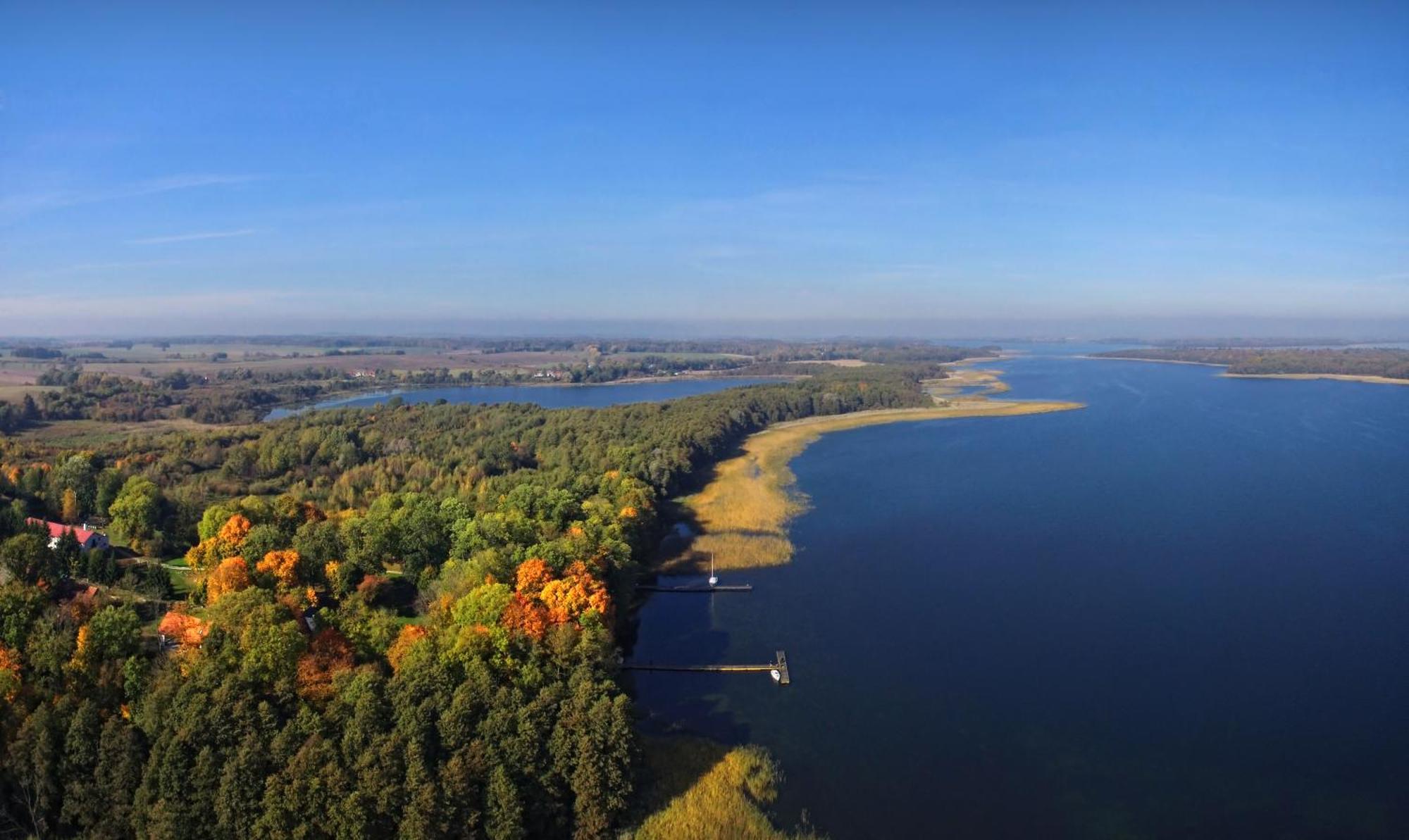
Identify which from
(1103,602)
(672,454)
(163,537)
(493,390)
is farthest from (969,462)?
(493,390)

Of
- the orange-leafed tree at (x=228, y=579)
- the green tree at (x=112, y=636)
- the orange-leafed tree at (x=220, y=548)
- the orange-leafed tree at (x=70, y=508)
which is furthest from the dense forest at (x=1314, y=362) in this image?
the green tree at (x=112, y=636)

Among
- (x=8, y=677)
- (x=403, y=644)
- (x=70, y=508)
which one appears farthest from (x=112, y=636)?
(x=70, y=508)

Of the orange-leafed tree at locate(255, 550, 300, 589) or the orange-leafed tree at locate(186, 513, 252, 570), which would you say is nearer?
the orange-leafed tree at locate(255, 550, 300, 589)

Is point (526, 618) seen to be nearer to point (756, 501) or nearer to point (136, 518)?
point (136, 518)

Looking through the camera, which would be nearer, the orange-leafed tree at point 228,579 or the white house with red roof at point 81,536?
the orange-leafed tree at point 228,579

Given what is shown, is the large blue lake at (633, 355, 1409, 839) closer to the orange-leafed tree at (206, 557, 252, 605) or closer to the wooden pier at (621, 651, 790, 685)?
the wooden pier at (621, 651, 790, 685)

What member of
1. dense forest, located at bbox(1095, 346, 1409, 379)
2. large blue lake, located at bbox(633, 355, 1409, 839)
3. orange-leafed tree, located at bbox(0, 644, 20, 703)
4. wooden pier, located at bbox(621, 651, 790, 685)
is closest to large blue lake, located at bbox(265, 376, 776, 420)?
large blue lake, located at bbox(633, 355, 1409, 839)

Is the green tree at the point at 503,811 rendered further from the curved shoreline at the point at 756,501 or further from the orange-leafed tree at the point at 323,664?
the curved shoreline at the point at 756,501
